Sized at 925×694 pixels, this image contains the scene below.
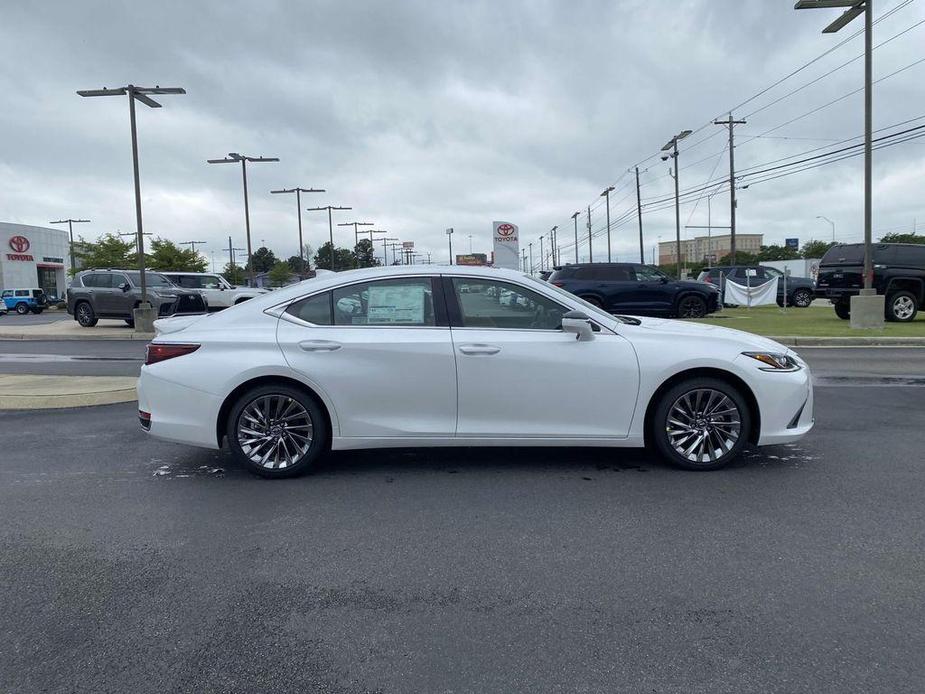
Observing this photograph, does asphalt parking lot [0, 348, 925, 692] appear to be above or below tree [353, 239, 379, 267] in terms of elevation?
below

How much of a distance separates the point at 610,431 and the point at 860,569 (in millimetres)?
1968

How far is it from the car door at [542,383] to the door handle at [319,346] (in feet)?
2.91

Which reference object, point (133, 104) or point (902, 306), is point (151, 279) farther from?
point (902, 306)

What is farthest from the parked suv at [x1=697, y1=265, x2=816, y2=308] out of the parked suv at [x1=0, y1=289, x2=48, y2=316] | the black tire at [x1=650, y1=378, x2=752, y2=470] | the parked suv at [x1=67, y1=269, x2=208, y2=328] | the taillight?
the parked suv at [x1=0, y1=289, x2=48, y2=316]

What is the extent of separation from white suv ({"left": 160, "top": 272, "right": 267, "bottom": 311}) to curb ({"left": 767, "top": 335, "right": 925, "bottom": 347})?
16285 millimetres

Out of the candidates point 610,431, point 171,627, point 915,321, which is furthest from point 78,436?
point 915,321

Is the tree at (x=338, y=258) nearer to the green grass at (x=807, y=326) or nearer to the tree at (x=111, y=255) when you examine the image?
the tree at (x=111, y=255)

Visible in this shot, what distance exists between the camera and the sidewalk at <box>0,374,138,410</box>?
8.41m

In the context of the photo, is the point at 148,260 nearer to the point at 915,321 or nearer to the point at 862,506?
the point at 915,321

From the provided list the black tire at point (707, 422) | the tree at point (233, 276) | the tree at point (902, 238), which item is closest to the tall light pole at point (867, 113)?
the black tire at point (707, 422)

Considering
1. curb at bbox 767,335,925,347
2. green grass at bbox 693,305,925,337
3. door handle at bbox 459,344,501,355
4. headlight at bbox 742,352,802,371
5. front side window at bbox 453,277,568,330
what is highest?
front side window at bbox 453,277,568,330

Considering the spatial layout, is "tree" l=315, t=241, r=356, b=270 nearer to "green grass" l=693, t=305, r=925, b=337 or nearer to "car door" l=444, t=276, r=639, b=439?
"green grass" l=693, t=305, r=925, b=337

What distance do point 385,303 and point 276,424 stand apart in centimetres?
121

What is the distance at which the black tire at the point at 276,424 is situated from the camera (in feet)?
17.4
